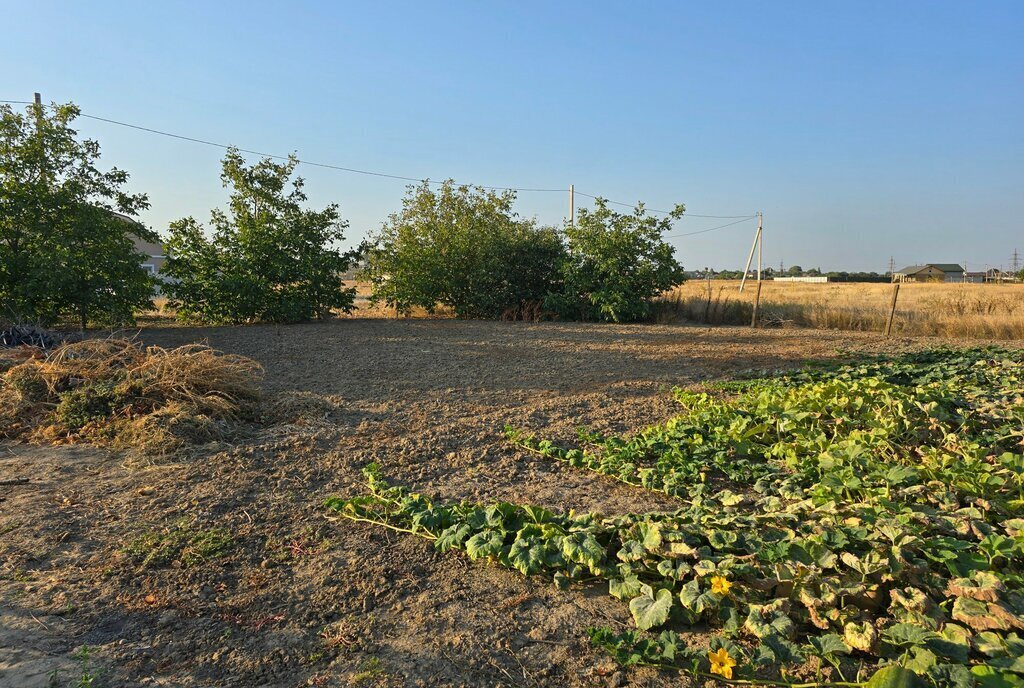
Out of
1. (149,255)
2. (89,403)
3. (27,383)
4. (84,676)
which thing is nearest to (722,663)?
(84,676)

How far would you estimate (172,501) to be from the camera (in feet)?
12.2

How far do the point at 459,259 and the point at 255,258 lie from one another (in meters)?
5.11

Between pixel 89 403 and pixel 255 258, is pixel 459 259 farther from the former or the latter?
pixel 89 403

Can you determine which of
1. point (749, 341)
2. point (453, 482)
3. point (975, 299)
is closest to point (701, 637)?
point (453, 482)

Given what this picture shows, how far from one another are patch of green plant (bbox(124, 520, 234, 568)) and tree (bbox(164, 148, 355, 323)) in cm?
1089

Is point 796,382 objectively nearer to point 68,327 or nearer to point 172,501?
point 172,501

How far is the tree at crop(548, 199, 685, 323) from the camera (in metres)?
15.8

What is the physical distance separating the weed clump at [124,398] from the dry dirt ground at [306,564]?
0.80 ft

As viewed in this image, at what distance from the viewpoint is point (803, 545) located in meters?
2.65

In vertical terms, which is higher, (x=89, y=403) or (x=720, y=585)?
(x=89, y=403)

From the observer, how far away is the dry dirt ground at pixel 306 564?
2.27 metres

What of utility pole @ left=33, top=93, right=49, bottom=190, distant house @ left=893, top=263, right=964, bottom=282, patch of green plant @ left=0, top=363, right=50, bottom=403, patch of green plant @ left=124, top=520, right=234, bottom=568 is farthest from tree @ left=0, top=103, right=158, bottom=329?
distant house @ left=893, top=263, right=964, bottom=282

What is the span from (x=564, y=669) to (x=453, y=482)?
1965 mm

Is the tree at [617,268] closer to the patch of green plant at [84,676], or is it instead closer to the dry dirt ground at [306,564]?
A: the dry dirt ground at [306,564]
